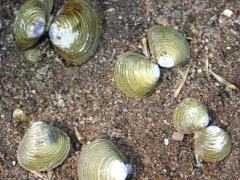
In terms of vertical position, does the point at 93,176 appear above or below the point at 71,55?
below

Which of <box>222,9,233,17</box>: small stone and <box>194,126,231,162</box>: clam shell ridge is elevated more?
<box>222,9,233,17</box>: small stone

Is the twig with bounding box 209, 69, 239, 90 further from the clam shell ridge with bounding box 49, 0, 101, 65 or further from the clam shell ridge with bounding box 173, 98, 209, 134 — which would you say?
the clam shell ridge with bounding box 49, 0, 101, 65

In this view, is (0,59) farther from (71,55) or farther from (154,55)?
(154,55)

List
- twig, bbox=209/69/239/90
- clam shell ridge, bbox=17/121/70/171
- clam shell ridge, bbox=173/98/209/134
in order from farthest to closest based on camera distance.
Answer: twig, bbox=209/69/239/90 < clam shell ridge, bbox=173/98/209/134 < clam shell ridge, bbox=17/121/70/171

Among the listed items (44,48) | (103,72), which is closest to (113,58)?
(103,72)

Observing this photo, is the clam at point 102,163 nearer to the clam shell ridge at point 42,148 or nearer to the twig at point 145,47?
the clam shell ridge at point 42,148

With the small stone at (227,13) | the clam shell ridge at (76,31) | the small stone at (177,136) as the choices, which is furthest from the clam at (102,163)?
the small stone at (227,13)

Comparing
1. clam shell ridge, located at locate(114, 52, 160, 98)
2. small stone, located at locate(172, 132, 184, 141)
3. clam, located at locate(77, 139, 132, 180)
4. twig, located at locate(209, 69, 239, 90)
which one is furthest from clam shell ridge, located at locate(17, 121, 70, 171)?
twig, located at locate(209, 69, 239, 90)
